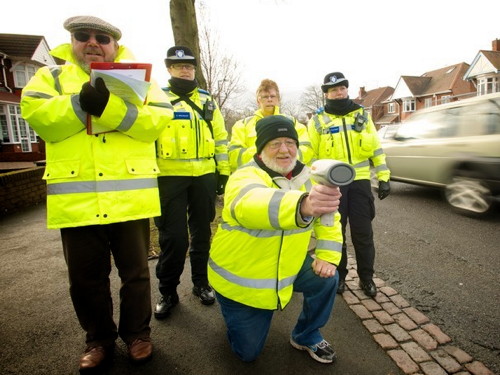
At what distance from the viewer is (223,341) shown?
2520 millimetres

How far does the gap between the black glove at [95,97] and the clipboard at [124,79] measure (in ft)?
0.10

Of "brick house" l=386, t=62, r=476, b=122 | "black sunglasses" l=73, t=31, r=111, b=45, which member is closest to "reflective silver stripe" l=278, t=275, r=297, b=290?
"black sunglasses" l=73, t=31, r=111, b=45

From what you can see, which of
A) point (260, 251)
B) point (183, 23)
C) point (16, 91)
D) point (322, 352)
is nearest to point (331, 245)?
point (260, 251)

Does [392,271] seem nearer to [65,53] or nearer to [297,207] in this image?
[297,207]

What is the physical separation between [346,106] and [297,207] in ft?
6.83

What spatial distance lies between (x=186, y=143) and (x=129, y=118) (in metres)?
0.86

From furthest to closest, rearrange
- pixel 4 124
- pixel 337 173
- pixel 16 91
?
pixel 16 91
pixel 4 124
pixel 337 173

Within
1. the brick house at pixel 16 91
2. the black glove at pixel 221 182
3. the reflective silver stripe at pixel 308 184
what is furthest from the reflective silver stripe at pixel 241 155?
the brick house at pixel 16 91

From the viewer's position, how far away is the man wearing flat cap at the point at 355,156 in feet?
10.4

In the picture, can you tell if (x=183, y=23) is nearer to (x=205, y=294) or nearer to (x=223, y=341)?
(x=205, y=294)

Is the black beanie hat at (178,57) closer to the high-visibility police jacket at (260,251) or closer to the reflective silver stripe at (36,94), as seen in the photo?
the reflective silver stripe at (36,94)

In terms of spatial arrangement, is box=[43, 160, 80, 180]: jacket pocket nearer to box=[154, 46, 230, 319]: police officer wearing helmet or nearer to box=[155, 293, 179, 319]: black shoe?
box=[154, 46, 230, 319]: police officer wearing helmet

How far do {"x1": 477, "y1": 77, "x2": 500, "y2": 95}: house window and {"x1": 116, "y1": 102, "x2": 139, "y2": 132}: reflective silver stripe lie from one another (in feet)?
122

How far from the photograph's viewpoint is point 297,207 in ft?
5.02
